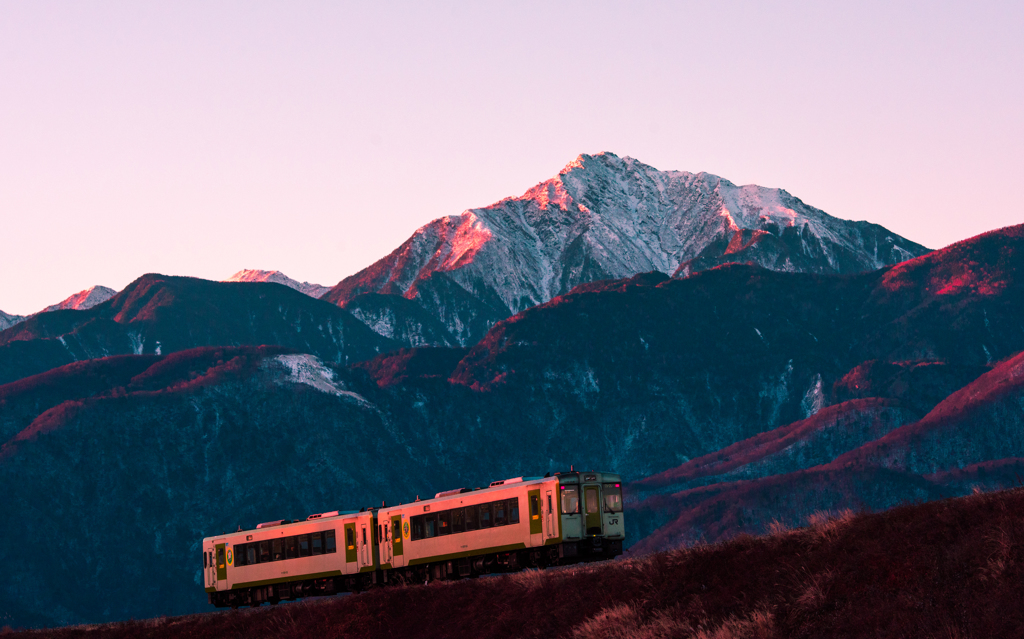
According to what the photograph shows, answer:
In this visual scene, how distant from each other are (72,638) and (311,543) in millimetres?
11302

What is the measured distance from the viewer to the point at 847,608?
2762 cm

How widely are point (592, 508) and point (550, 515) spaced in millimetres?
2301

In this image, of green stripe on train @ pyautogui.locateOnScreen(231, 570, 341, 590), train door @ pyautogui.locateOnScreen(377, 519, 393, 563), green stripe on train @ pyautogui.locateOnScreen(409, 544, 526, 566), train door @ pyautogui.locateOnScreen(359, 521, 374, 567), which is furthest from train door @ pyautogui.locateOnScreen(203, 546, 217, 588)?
green stripe on train @ pyautogui.locateOnScreen(409, 544, 526, 566)

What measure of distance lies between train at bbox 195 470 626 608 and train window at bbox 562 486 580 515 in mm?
40

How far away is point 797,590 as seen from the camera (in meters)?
29.8

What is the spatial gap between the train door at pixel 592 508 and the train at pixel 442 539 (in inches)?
1.6

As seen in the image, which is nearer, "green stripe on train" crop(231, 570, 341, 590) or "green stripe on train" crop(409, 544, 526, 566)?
"green stripe on train" crop(409, 544, 526, 566)

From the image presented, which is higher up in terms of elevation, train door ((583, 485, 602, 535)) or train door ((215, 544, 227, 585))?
train door ((583, 485, 602, 535))

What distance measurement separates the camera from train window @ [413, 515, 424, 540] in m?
54.2

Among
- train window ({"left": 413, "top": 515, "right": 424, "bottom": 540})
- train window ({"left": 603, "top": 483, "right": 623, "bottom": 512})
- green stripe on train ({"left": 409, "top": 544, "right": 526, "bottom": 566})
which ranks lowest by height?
green stripe on train ({"left": 409, "top": 544, "right": 526, "bottom": 566})

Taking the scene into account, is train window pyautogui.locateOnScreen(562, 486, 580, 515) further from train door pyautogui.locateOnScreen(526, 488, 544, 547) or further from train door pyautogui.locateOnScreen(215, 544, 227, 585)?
train door pyautogui.locateOnScreen(215, 544, 227, 585)

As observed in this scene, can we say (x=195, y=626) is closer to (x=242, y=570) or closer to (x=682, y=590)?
(x=242, y=570)

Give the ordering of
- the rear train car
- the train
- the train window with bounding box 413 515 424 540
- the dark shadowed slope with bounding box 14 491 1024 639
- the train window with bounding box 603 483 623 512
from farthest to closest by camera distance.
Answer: the rear train car → the train window with bounding box 413 515 424 540 → the train window with bounding box 603 483 623 512 → the train → the dark shadowed slope with bounding box 14 491 1024 639

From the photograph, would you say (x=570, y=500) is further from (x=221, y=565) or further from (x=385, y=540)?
(x=221, y=565)
